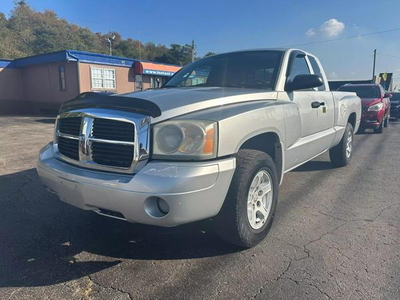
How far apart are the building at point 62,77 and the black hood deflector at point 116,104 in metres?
16.6

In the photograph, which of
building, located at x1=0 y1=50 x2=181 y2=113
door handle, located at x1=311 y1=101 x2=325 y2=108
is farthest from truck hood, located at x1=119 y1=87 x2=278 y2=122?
building, located at x1=0 y1=50 x2=181 y2=113

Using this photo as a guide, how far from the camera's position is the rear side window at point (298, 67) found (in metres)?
3.98

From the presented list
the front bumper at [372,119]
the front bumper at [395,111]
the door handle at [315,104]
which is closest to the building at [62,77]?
the front bumper at [372,119]

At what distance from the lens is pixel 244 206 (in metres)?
2.75

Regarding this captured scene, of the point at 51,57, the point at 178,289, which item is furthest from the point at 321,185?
the point at 51,57

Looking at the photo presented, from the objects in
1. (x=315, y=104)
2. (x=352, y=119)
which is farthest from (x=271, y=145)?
(x=352, y=119)

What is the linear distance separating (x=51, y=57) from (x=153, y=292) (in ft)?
64.5

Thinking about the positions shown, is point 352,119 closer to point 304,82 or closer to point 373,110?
point 304,82

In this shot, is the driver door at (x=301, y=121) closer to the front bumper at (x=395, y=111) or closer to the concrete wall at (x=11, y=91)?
the front bumper at (x=395, y=111)

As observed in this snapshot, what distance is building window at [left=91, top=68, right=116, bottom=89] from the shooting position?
19375mm

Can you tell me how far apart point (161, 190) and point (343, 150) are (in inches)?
186

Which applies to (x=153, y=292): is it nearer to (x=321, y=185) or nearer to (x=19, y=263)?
(x=19, y=263)

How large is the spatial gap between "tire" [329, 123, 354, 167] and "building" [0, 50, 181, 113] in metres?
15.0

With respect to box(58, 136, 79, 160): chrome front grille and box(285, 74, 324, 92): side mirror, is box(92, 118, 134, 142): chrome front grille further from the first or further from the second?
box(285, 74, 324, 92): side mirror
